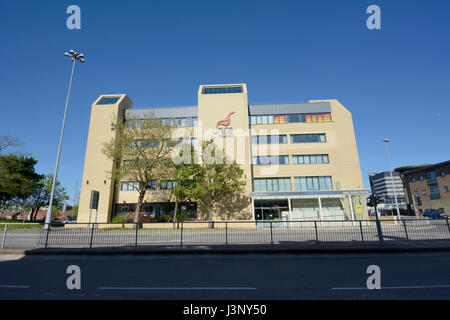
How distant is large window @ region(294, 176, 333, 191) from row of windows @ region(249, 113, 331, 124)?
922 centimetres

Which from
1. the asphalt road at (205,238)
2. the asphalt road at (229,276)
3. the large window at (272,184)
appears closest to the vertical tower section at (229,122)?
the large window at (272,184)

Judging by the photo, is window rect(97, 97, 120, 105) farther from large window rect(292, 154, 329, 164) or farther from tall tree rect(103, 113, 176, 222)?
large window rect(292, 154, 329, 164)

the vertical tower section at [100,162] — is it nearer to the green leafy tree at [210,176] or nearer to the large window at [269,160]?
the green leafy tree at [210,176]

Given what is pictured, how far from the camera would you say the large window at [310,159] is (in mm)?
32562

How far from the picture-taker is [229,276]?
6688 millimetres

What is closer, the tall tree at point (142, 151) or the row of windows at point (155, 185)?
the tall tree at point (142, 151)

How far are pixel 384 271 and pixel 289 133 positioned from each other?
28.4 metres

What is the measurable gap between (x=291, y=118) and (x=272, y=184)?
36.5 feet

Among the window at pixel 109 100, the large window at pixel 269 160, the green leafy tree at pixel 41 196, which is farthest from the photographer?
the green leafy tree at pixel 41 196

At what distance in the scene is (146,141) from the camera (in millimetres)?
27031

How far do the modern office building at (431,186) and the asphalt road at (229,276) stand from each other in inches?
2181

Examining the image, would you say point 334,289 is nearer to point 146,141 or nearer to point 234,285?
point 234,285

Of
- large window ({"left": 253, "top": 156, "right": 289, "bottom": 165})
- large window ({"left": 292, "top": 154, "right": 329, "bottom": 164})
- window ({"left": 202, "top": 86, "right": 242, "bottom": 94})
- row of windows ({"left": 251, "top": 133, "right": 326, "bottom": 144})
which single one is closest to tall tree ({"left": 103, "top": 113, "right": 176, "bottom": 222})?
Answer: window ({"left": 202, "top": 86, "right": 242, "bottom": 94})

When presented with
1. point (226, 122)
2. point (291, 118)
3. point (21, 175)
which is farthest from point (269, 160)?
point (21, 175)
